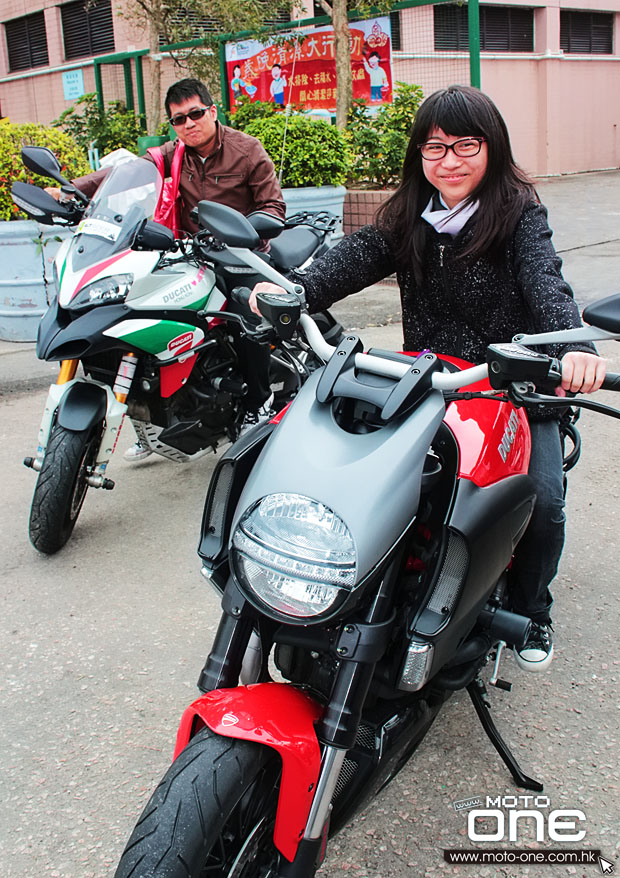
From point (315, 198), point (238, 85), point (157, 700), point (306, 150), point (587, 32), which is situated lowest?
point (157, 700)

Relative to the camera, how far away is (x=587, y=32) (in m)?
18.0

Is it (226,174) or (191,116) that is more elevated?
(191,116)

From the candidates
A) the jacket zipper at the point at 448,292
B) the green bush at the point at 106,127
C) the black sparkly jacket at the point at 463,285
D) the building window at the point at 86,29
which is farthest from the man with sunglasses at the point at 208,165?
the building window at the point at 86,29

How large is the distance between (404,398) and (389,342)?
15.8ft

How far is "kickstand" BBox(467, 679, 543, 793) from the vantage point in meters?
2.38

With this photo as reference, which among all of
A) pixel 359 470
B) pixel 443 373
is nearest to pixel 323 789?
pixel 359 470

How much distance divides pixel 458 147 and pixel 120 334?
5.27ft

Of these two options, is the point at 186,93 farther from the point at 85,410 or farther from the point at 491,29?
the point at 491,29

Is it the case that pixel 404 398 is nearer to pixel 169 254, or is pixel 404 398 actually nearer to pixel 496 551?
pixel 496 551

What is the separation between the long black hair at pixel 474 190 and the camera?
238 cm

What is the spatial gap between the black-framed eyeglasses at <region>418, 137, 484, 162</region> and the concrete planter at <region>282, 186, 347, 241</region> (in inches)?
235

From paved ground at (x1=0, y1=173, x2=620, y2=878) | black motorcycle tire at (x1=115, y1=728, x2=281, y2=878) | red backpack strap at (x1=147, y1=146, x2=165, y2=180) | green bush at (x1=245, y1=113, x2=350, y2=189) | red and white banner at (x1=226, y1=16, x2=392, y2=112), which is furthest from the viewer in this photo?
red and white banner at (x1=226, y1=16, x2=392, y2=112)

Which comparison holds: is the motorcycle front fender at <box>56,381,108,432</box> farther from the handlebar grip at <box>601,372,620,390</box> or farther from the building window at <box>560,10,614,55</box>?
the building window at <box>560,10,614,55</box>

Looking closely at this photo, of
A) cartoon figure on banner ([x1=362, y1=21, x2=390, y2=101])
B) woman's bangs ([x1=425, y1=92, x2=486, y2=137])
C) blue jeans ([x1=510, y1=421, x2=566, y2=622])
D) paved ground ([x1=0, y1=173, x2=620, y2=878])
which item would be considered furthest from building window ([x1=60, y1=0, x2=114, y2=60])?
blue jeans ([x1=510, y1=421, x2=566, y2=622])
